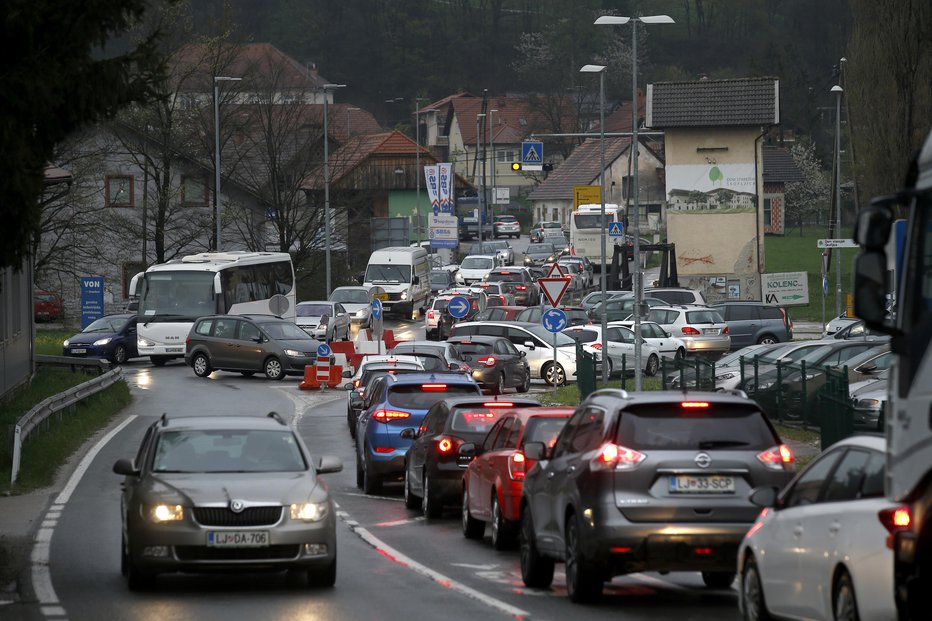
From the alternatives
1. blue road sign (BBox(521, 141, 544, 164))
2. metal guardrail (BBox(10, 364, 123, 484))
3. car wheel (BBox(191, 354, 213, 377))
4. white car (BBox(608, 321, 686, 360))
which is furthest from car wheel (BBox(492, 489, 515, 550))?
blue road sign (BBox(521, 141, 544, 164))

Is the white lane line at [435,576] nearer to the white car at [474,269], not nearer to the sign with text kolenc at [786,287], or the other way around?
the sign with text kolenc at [786,287]

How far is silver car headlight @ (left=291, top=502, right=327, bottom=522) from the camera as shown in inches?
516

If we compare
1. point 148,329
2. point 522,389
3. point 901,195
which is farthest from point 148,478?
point 148,329

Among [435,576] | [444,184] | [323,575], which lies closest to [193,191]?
[444,184]

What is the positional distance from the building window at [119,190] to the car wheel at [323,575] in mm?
61117

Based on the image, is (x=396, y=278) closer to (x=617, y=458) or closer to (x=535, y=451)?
(x=535, y=451)

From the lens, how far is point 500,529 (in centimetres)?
1630

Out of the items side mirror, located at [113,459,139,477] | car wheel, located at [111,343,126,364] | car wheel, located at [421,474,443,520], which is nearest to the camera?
side mirror, located at [113,459,139,477]

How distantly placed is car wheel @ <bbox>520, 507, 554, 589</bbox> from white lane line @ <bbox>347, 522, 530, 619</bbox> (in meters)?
0.59

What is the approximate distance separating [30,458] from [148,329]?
24.5m

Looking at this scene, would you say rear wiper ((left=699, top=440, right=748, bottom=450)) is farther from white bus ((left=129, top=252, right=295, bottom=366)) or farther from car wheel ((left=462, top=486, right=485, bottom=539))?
white bus ((left=129, top=252, right=295, bottom=366))

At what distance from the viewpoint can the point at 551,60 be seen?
6166 inches

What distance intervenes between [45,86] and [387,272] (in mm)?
56863

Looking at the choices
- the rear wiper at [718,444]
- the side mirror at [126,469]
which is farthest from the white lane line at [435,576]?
the side mirror at [126,469]
